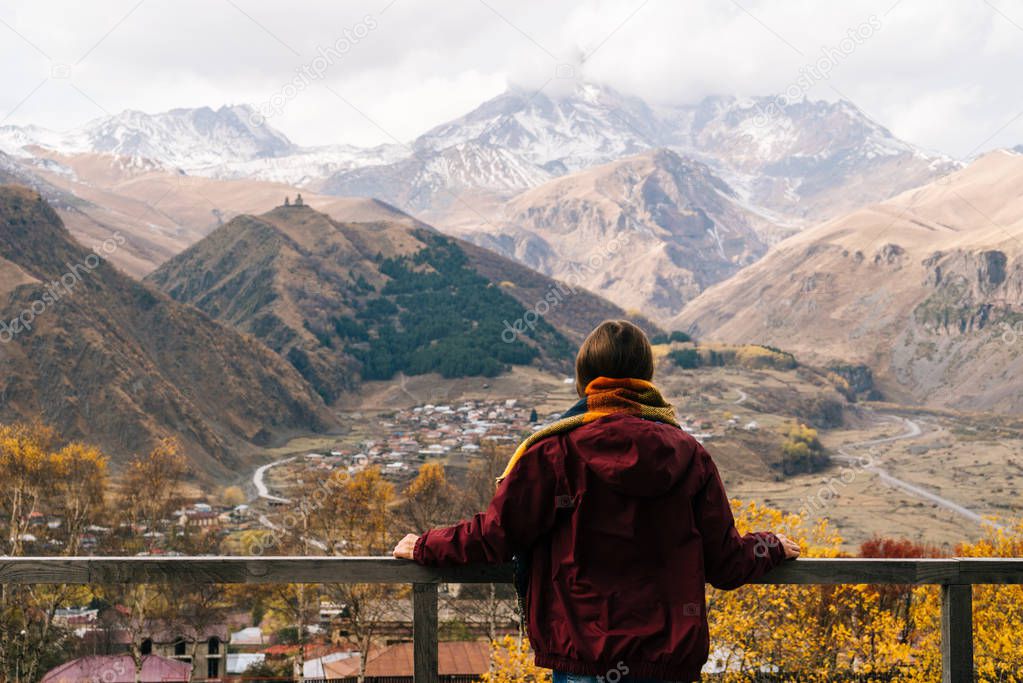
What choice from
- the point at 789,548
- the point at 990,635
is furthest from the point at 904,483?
the point at 789,548

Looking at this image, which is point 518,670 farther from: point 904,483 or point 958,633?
→ point 904,483

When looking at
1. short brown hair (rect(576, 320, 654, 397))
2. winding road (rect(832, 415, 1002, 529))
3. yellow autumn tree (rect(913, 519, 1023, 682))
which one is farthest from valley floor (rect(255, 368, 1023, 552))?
short brown hair (rect(576, 320, 654, 397))

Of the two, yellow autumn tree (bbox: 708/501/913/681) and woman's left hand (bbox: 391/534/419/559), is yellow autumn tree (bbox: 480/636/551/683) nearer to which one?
yellow autumn tree (bbox: 708/501/913/681)

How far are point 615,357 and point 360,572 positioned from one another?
1554 mm

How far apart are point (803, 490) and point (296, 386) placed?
68955 mm

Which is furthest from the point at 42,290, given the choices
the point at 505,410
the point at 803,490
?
the point at 803,490

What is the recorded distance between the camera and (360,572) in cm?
419

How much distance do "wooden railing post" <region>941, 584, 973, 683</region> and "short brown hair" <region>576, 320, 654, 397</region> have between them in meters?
2.06

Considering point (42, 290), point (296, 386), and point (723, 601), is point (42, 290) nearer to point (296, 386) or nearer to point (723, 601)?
point (296, 386)

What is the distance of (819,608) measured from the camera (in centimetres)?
2250

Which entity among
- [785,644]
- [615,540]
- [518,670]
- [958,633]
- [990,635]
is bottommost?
[785,644]

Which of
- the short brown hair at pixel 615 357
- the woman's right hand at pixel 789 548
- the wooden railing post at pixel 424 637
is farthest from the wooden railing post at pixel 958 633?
the wooden railing post at pixel 424 637

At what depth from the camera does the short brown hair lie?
3648 millimetres
